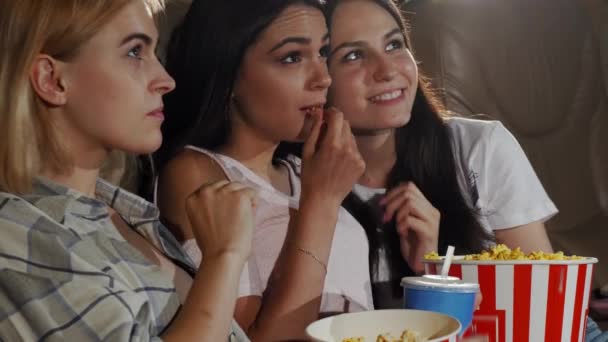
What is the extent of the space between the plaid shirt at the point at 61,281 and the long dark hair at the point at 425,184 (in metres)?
0.50

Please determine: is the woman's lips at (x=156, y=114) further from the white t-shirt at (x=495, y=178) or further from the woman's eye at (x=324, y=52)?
the white t-shirt at (x=495, y=178)

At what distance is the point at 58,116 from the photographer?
34.3 inches

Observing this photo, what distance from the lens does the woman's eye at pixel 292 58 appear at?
114 cm

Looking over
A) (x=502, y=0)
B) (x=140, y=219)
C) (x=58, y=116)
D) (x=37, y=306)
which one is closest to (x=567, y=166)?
(x=502, y=0)

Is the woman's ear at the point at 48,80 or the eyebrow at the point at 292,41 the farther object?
the eyebrow at the point at 292,41

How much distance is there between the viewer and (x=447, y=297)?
2.64 ft

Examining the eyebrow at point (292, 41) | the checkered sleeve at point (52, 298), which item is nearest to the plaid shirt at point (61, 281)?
the checkered sleeve at point (52, 298)

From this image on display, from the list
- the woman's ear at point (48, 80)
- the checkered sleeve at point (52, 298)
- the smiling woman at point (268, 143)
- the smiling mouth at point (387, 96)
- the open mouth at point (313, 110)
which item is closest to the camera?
the checkered sleeve at point (52, 298)

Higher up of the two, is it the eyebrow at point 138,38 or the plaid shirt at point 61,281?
the eyebrow at point 138,38

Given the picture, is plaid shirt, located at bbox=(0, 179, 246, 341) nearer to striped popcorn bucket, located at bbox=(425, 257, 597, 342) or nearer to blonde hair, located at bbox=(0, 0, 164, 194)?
blonde hair, located at bbox=(0, 0, 164, 194)

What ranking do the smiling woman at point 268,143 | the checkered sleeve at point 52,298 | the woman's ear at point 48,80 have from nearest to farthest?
the checkered sleeve at point 52,298
the woman's ear at point 48,80
the smiling woman at point 268,143

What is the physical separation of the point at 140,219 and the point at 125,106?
15cm

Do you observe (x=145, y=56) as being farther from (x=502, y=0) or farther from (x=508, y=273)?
(x=502, y=0)

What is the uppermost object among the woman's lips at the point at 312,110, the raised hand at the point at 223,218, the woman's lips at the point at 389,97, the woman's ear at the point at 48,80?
the woman's ear at the point at 48,80
